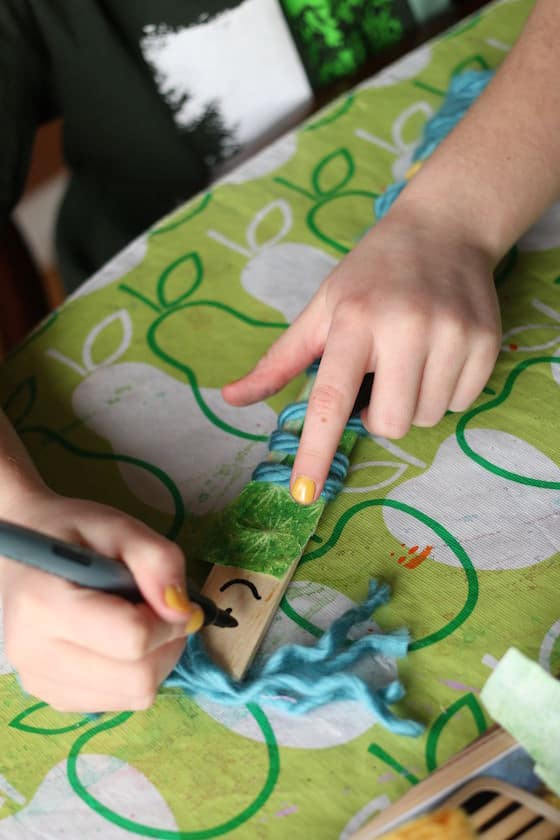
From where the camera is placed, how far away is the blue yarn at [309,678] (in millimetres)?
397

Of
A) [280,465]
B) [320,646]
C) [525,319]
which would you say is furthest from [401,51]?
[320,646]

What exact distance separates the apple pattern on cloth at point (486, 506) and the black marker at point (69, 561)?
5.6 inches

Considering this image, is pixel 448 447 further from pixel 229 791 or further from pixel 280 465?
pixel 229 791

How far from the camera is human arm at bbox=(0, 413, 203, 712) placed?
1.21ft

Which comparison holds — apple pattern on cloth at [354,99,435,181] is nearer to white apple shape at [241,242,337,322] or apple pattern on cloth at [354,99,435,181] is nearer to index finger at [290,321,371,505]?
white apple shape at [241,242,337,322]

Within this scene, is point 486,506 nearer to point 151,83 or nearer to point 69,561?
point 69,561

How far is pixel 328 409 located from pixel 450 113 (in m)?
0.32

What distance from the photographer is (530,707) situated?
37 cm

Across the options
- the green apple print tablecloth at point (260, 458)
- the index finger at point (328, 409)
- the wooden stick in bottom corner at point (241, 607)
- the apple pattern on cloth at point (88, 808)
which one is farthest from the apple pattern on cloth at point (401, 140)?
the apple pattern on cloth at point (88, 808)

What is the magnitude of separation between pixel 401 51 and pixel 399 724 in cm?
63

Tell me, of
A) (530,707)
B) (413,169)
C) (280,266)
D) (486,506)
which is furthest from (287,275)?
(530,707)

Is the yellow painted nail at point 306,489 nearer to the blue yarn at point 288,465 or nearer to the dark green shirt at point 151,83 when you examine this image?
the blue yarn at point 288,465

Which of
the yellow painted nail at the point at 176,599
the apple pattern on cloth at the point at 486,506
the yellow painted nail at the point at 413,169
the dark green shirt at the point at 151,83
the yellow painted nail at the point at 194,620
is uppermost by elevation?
the dark green shirt at the point at 151,83

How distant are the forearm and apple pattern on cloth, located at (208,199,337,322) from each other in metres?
0.09
